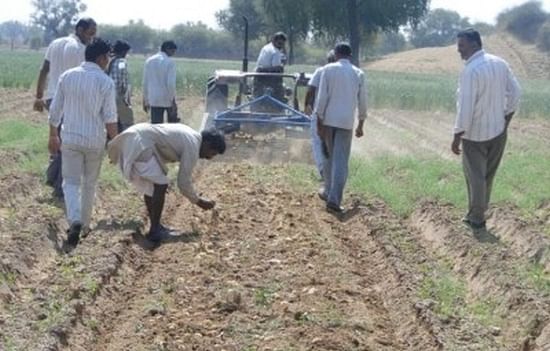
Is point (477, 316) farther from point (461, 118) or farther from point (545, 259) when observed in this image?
point (461, 118)

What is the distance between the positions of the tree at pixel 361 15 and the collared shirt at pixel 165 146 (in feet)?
145

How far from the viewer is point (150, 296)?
686 centimetres

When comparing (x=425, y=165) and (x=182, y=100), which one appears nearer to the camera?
(x=425, y=165)

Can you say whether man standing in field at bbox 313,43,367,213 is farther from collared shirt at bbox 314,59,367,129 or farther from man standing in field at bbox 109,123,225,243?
man standing in field at bbox 109,123,225,243

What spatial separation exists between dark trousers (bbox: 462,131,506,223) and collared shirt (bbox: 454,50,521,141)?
0.11 metres

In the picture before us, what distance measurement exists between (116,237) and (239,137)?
7.46m

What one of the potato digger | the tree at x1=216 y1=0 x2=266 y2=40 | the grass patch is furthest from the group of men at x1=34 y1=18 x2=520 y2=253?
the tree at x1=216 y1=0 x2=266 y2=40

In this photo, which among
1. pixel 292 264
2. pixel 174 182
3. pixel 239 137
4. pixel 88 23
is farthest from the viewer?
pixel 239 137

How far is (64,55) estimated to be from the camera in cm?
1015

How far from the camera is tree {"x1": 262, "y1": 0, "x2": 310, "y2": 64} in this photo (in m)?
54.9

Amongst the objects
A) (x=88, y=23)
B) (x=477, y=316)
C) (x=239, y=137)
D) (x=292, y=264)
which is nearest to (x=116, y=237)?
(x=292, y=264)

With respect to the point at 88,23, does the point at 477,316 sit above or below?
below

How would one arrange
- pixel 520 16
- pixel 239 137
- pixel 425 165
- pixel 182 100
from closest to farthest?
1. pixel 425 165
2. pixel 239 137
3. pixel 182 100
4. pixel 520 16

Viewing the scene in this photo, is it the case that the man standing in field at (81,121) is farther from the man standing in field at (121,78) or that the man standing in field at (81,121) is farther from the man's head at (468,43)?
the man standing in field at (121,78)
